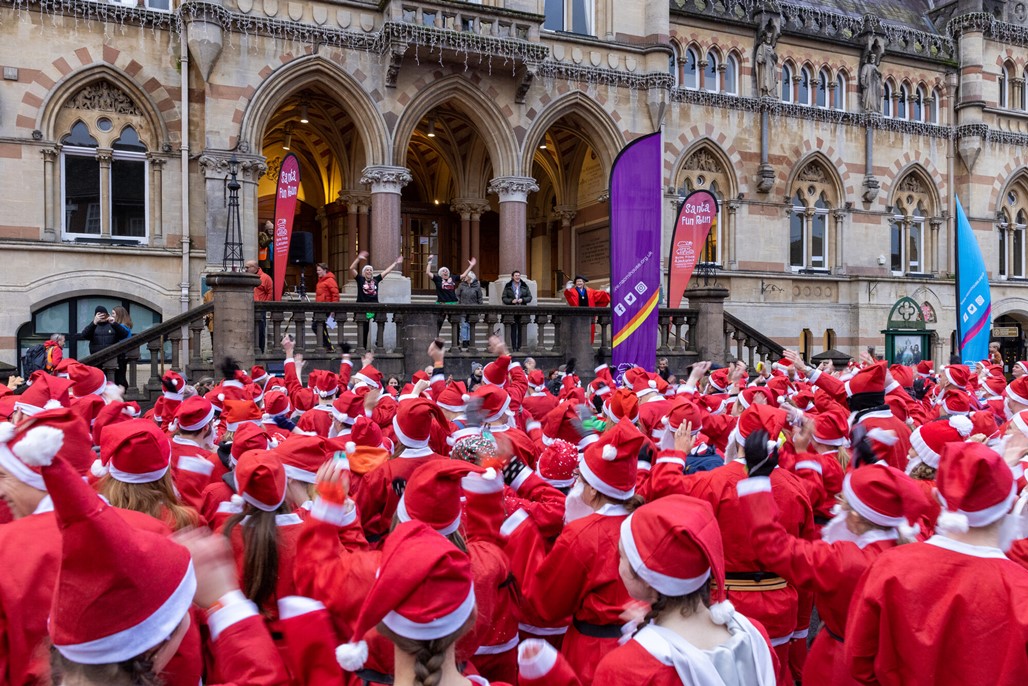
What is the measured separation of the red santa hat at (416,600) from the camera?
7.17ft

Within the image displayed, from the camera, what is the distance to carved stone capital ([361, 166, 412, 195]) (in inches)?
725

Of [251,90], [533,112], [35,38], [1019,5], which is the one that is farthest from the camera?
[1019,5]

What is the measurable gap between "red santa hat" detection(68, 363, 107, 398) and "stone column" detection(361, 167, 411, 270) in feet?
36.4

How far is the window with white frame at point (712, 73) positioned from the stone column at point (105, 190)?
16.0 metres

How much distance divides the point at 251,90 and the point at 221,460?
562 inches

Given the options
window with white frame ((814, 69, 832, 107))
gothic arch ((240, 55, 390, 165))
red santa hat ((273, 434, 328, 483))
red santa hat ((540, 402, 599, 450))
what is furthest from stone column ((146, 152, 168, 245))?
window with white frame ((814, 69, 832, 107))

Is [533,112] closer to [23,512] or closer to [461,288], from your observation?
[461,288]

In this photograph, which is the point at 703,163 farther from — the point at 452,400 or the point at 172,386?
the point at 452,400

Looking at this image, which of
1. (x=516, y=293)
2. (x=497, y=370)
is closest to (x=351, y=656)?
(x=497, y=370)

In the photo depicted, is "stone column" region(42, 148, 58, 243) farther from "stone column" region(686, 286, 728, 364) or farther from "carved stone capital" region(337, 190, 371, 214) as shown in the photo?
"stone column" region(686, 286, 728, 364)

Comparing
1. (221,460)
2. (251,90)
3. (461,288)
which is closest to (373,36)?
(251,90)

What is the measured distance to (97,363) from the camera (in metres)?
12.5

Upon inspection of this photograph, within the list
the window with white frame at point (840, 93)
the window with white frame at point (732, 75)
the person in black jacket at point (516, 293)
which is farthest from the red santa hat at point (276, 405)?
the window with white frame at point (840, 93)

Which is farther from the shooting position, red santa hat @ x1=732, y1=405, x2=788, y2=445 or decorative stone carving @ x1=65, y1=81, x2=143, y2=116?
decorative stone carving @ x1=65, y1=81, x2=143, y2=116
